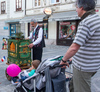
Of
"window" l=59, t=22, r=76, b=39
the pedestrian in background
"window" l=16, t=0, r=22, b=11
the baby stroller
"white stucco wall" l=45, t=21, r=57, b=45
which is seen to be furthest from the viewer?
"window" l=16, t=0, r=22, b=11

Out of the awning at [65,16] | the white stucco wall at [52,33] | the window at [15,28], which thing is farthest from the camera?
the window at [15,28]

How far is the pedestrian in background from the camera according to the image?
179 centimetres

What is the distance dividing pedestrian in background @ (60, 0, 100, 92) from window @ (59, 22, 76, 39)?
1155 centimetres

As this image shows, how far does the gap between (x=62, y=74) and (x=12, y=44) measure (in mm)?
2286

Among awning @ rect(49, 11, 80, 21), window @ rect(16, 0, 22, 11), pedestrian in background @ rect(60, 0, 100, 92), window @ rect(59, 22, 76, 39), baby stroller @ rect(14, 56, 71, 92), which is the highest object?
window @ rect(16, 0, 22, 11)

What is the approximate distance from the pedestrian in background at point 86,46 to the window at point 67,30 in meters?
11.6

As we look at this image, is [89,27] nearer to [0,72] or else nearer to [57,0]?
[0,72]

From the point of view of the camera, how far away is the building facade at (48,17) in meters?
13.2

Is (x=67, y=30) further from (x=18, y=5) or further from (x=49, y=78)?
(x=49, y=78)

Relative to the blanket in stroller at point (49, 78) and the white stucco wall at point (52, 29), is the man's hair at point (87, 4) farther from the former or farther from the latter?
the white stucco wall at point (52, 29)

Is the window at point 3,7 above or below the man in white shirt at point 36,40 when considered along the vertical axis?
above

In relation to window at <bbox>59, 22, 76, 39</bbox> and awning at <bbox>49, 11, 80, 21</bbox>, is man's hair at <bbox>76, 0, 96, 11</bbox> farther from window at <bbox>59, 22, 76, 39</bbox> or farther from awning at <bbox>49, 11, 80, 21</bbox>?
window at <bbox>59, 22, 76, 39</bbox>

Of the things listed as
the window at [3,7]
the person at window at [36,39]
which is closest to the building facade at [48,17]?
the window at [3,7]

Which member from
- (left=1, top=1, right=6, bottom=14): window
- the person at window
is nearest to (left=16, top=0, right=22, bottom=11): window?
(left=1, top=1, right=6, bottom=14): window
